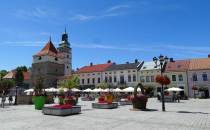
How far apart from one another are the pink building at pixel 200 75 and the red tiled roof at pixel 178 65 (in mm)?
1303

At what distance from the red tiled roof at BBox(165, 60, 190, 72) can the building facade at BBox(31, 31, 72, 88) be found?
37937mm

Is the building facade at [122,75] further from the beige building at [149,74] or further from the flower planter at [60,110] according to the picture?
the flower planter at [60,110]

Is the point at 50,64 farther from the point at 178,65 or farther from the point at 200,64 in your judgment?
the point at 200,64

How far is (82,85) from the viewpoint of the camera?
71.0m

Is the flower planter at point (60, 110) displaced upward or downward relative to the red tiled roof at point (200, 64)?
downward

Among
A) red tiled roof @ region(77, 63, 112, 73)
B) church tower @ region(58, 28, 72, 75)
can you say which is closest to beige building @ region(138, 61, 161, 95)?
red tiled roof @ region(77, 63, 112, 73)

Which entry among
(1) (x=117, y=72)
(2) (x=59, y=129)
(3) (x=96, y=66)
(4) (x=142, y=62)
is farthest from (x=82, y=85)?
(2) (x=59, y=129)

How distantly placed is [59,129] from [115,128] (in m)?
2.61

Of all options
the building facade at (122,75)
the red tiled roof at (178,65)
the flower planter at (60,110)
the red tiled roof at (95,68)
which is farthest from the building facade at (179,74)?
the flower planter at (60,110)

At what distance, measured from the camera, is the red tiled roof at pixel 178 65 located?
5373 cm

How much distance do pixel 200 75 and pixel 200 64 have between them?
2.98 metres

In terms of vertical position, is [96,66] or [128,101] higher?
[96,66]

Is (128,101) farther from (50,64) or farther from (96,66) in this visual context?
(50,64)

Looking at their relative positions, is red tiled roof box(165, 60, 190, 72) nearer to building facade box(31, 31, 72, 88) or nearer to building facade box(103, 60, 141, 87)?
building facade box(103, 60, 141, 87)
